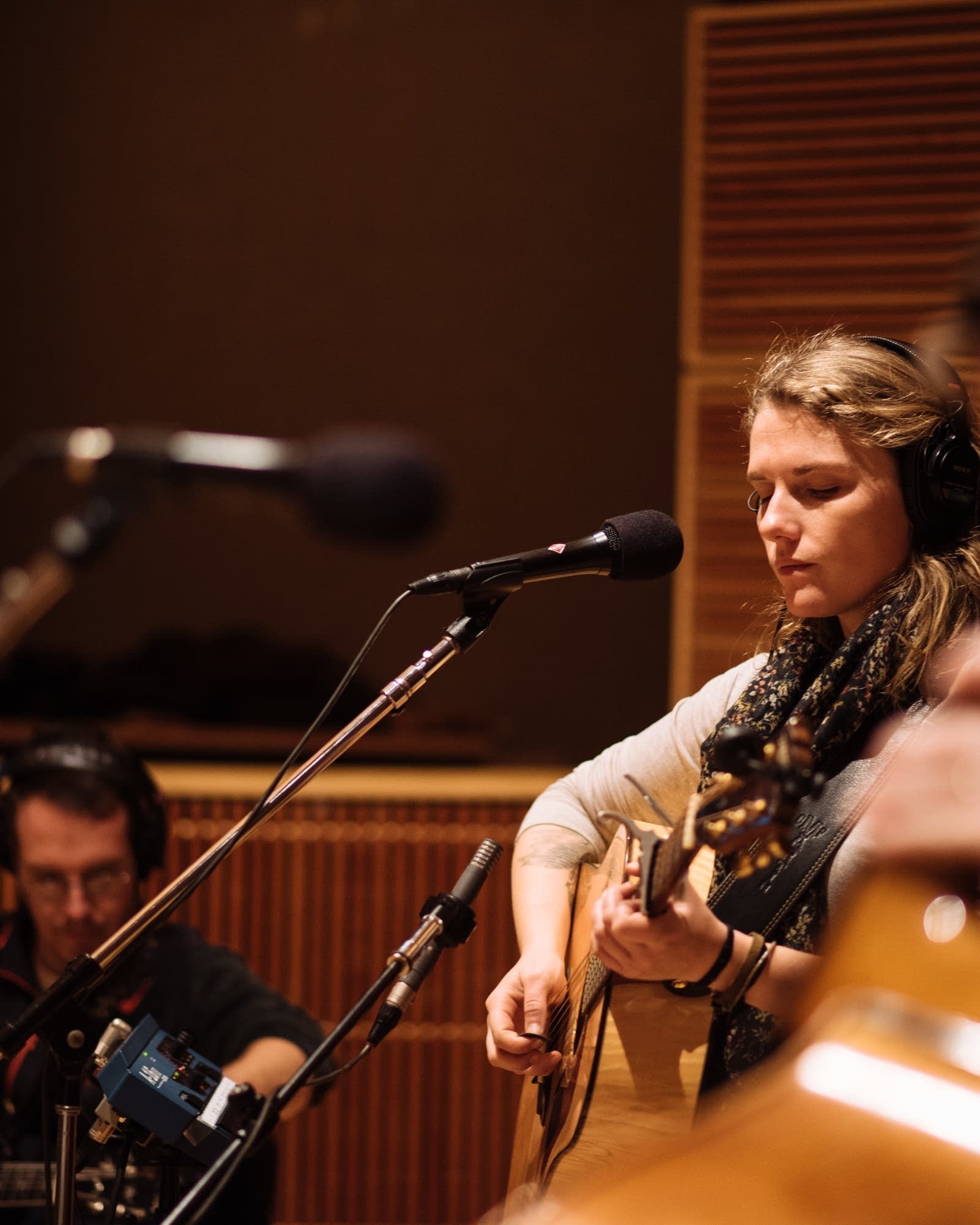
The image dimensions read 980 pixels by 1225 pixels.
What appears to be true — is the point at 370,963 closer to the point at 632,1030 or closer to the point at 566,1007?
the point at 566,1007

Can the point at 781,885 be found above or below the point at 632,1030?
above

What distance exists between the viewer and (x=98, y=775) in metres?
2.41

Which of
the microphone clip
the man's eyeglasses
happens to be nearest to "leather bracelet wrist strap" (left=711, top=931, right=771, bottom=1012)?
the microphone clip


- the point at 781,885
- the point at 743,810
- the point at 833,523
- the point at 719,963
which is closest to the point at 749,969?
the point at 719,963

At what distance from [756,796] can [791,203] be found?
8.87ft

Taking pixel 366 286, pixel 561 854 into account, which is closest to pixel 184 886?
pixel 561 854

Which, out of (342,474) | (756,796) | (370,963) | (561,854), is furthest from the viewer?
(370,963)

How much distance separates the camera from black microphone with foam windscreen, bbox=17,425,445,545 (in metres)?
1.10

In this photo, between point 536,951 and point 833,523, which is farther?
point 536,951

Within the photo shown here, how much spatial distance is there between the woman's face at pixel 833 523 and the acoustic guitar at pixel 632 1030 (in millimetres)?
213

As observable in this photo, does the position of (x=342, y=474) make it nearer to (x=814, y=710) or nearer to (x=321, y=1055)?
(x=321, y=1055)

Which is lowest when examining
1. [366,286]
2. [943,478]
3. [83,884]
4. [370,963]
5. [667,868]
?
[370,963]

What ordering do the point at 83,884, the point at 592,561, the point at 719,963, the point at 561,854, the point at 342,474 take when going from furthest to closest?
the point at 83,884, the point at 561,854, the point at 592,561, the point at 719,963, the point at 342,474

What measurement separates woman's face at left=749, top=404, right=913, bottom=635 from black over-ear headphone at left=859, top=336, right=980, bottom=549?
0.07 ft
